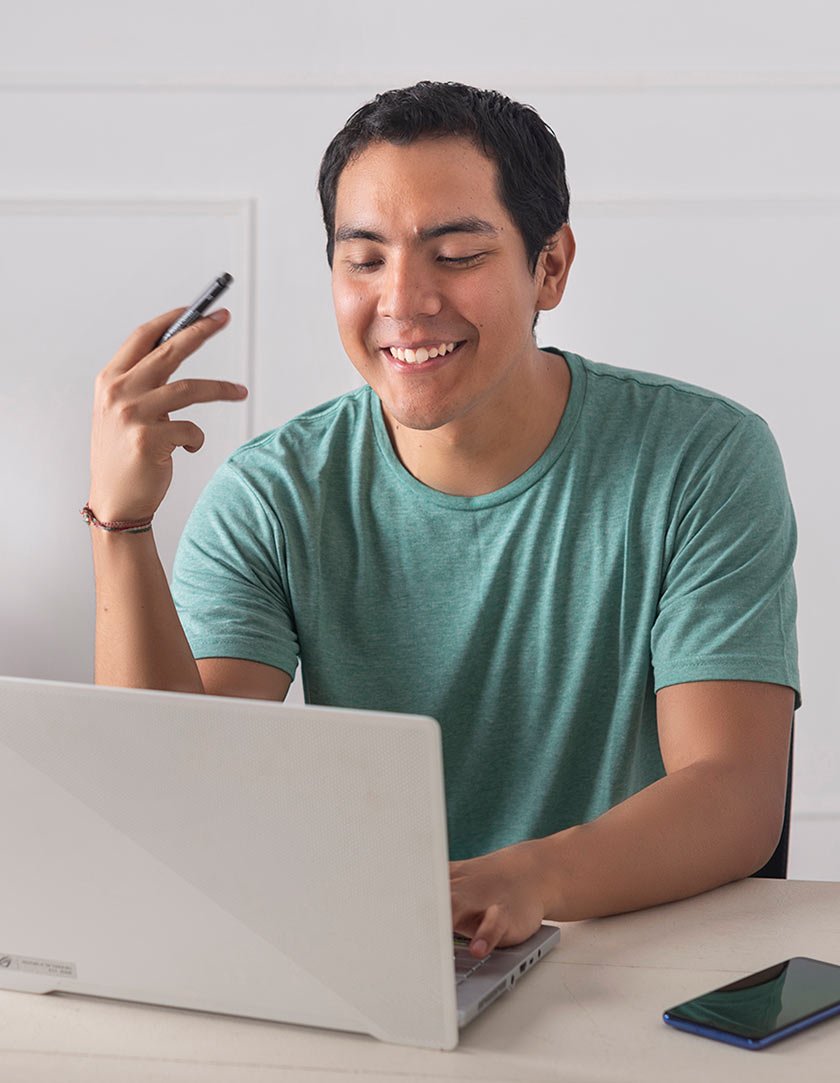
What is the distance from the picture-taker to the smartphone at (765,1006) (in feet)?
2.62

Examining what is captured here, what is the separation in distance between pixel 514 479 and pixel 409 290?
24 cm

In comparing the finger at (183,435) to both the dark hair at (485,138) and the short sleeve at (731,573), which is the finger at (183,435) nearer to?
the dark hair at (485,138)

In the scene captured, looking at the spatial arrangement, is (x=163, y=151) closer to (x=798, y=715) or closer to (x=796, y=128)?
(x=796, y=128)

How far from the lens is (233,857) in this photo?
0.77 metres

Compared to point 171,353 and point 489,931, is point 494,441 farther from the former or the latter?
point 489,931

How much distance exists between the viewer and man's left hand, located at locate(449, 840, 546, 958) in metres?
0.93

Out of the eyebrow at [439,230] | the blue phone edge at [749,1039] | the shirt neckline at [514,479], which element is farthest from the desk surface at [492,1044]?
the eyebrow at [439,230]

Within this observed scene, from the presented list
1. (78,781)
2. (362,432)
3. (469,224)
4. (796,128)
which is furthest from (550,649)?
(796,128)

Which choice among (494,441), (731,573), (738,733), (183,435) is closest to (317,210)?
(494,441)

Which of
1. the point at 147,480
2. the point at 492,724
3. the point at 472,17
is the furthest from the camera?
the point at 472,17

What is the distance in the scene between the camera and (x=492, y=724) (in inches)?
56.8

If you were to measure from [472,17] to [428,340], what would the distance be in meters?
1.29

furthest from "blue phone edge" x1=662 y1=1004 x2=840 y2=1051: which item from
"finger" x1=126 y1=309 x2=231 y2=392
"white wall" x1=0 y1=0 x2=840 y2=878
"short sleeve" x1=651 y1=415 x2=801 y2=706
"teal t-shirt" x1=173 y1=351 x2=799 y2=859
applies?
"white wall" x1=0 y1=0 x2=840 y2=878

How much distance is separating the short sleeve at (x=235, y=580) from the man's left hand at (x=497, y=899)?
0.47m
